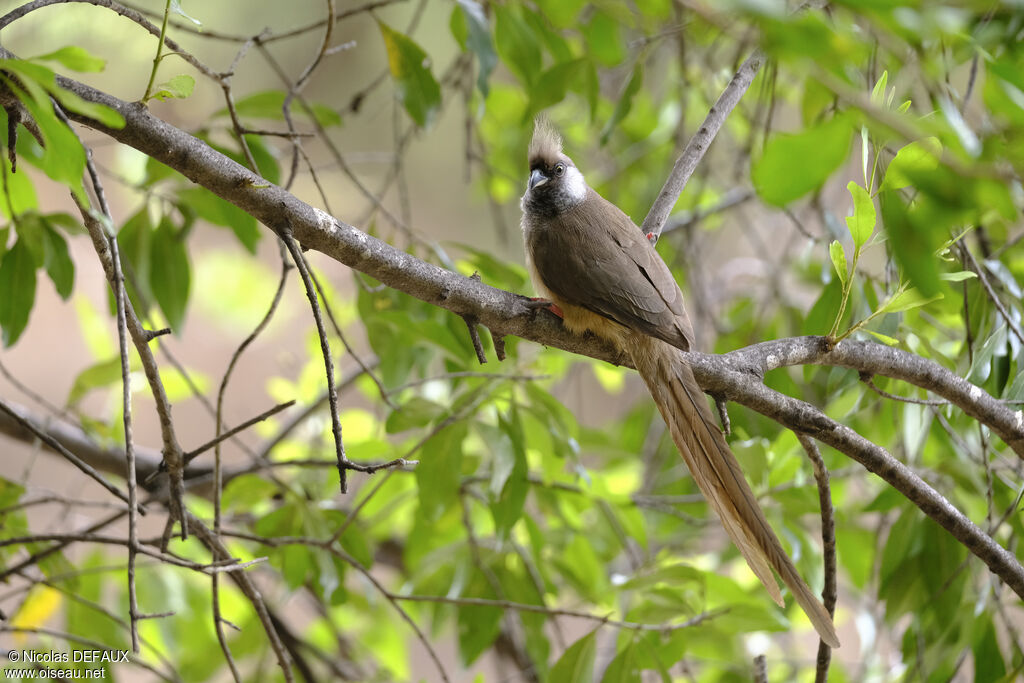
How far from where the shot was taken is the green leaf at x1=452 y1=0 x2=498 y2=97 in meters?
2.00

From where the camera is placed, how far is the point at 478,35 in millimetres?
2033

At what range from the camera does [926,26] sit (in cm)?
→ 65

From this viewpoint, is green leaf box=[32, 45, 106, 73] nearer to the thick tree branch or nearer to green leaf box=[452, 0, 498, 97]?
the thick tree branch

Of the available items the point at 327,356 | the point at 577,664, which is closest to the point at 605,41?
the point at 327,356

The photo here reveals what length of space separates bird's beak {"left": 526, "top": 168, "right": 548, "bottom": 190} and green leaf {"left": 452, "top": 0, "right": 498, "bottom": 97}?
19.8 inches

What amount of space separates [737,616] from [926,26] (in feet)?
5.58

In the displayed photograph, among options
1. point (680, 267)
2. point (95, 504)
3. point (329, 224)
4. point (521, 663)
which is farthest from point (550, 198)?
point (521, 663)

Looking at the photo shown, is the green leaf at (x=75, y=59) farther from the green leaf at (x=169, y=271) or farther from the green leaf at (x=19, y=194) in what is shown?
the green leaf at (x=169, y=271)

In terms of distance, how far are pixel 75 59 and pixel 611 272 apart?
1345mm

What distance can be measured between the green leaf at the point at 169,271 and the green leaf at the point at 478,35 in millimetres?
876

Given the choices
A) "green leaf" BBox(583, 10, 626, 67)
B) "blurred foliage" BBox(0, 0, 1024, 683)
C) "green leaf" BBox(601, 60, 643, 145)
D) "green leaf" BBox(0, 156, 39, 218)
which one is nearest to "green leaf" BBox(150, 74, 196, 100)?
"blurred foliage" BBox(0, 0, 1024, 683)

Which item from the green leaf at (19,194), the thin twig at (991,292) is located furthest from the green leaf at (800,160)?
the thin twig at (991,292)

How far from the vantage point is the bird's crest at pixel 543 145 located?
2.65 meters

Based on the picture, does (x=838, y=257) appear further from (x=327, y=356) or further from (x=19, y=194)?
(x=19, y=194)
